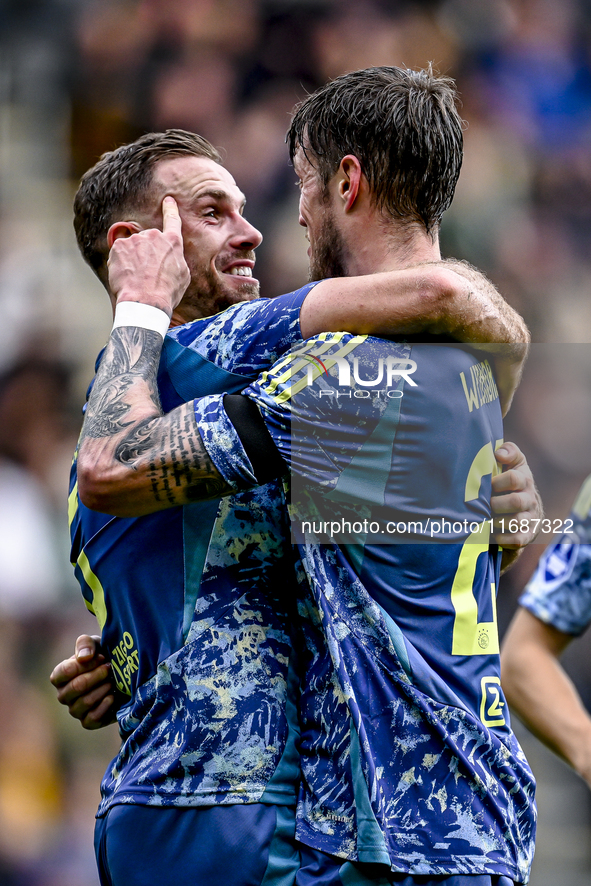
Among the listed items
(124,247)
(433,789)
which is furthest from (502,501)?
(124,247)

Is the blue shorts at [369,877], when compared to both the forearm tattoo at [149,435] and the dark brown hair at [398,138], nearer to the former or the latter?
the forearm tattoo at [149,435]

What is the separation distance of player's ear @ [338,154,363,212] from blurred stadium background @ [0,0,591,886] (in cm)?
309

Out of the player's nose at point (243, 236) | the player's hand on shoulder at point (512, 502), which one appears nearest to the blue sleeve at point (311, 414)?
the player's hand on shoulder at point (512, 502)

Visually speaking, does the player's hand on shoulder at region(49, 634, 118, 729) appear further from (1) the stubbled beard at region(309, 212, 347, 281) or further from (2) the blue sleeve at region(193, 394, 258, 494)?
(1) the stubbled beard at region(309, 212, 347, 281)

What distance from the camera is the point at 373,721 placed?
1852 mm

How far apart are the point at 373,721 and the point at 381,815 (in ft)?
0.55

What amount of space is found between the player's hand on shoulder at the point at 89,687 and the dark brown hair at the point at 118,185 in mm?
1082

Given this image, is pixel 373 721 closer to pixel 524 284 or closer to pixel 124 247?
pixel 124 247

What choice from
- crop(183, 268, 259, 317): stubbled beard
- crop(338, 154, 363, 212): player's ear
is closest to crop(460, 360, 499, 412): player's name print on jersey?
crop(338, 154, 363, 212): player's ear

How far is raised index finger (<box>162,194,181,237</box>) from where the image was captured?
2350 millimetres

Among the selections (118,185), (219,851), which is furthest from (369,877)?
(118,185)

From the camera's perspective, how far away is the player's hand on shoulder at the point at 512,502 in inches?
85.3

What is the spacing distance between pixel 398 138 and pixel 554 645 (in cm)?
189

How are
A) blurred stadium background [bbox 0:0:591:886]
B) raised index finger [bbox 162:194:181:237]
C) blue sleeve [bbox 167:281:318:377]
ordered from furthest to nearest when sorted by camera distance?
1. blurred stadium background [bbox 0:0:591:886]
2. raised index finger [bbox 162:194:181:237]
3. blue sleeve [bbox 167:281:318:377]
